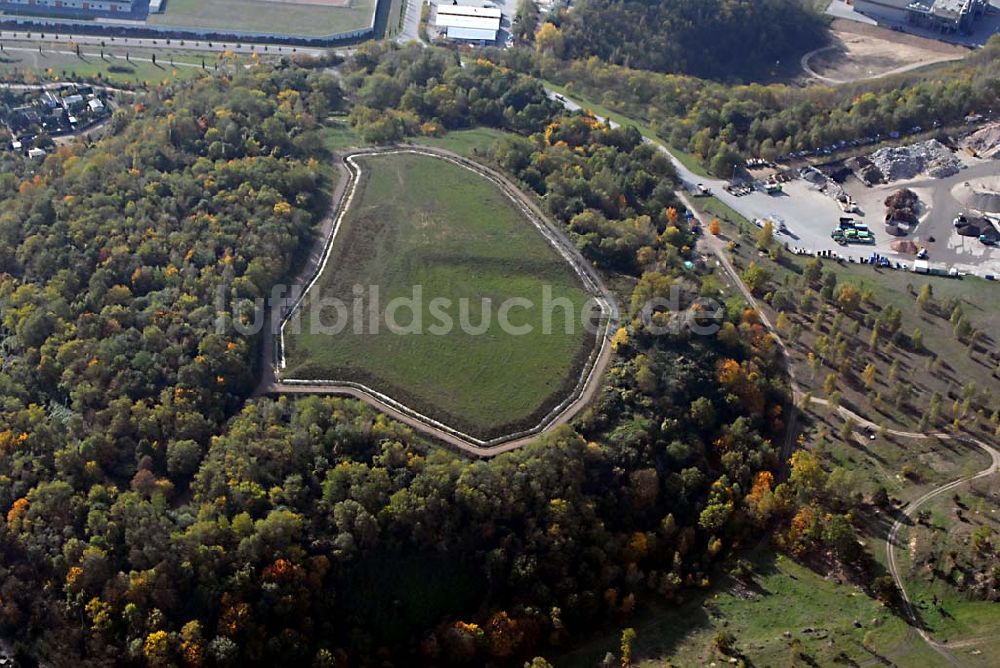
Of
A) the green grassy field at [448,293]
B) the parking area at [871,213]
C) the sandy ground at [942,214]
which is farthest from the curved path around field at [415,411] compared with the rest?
the sandy ground at [942,214]

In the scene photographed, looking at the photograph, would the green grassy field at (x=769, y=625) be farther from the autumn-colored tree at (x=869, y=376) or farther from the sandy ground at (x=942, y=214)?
the sandy ground at (x=942, y=214)

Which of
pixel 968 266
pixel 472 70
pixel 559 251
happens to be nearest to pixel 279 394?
pixel 559 251

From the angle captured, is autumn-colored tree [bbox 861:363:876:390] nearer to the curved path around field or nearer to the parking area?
the parking area

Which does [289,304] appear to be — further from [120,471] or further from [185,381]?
[120,471]

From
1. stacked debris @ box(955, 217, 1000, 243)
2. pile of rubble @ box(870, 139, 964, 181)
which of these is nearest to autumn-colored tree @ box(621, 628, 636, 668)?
stacked debris @ box(955, 217, 1000, 243)

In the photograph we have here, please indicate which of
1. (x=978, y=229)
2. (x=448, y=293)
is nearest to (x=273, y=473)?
(x=448, y=293)

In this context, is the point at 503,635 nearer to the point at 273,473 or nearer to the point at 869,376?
the point at 273,473
